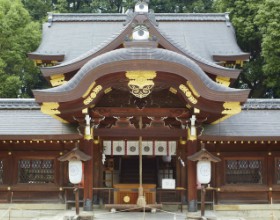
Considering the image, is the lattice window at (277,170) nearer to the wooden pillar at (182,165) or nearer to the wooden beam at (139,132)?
the wooden pillar at (182,165)

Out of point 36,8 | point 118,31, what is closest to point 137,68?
point 118,31

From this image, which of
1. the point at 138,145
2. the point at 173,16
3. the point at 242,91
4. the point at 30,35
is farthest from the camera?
the point at 30,35

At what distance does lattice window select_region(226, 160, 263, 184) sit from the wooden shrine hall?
0.11 ft

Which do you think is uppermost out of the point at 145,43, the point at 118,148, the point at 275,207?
the point at 145,43

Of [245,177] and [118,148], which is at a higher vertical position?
[118,148]

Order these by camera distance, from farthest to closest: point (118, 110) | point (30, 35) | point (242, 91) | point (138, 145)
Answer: point (30, 35), point (138, 145), point (118, 110), point (242, 91)

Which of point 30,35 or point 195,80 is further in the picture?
point 30,35

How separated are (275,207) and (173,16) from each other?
10.5 m

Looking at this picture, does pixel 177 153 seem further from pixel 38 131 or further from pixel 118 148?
pixel 38 131

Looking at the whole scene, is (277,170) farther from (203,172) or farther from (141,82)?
(141,82)

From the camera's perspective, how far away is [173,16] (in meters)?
20.1

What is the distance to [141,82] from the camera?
11344 mm

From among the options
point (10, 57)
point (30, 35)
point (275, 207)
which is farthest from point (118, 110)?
point (30, 35)

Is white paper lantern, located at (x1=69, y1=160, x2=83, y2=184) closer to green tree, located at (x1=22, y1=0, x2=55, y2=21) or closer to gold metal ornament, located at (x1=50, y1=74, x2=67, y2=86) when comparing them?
gold metal ornament, located at (x1=50, y1=74, x2=67, y2=86)
